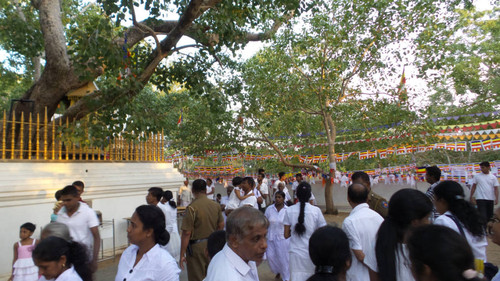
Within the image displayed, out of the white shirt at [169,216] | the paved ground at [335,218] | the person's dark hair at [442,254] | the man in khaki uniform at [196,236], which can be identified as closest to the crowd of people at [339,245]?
the person's dark hair at [442,254]

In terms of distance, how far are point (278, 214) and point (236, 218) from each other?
182 inches

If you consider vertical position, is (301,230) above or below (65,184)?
below

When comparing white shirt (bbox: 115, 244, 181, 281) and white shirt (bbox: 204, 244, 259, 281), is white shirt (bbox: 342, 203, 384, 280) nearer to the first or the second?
white shirt (bbox: 204, 244, 259, 281)

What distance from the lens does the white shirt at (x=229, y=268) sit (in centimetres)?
212

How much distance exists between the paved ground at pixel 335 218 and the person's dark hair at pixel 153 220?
4.65 feet

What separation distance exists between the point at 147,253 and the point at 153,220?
25cm

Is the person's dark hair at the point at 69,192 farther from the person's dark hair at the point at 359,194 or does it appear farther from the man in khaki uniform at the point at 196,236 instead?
the person's dark hair at the point at 359,194

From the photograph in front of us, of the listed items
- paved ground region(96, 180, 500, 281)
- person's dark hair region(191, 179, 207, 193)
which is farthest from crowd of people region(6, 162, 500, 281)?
person's dark hair region(191, 179, 207, 193)

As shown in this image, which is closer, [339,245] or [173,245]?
[339,245]

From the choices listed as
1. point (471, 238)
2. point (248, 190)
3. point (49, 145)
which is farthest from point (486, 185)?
point (49, 145)

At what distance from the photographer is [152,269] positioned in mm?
2707

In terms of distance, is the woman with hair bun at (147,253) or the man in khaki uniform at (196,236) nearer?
the woman with hair bun at (147,253)

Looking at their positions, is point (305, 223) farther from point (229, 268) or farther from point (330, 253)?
point (229, 268)

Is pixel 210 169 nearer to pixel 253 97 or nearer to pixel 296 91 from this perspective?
pixel 253 97
